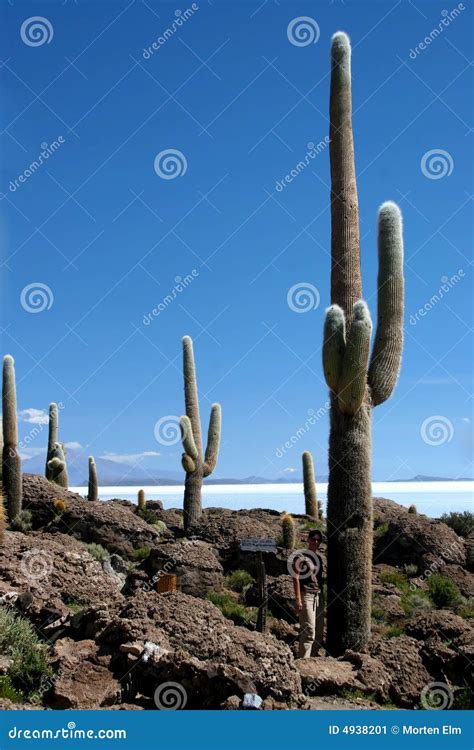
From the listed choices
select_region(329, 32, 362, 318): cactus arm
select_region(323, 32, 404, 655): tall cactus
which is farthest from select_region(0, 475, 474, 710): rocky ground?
select_region(329, 32, 362, 318): cactus arm

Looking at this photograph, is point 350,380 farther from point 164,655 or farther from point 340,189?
point 164,655

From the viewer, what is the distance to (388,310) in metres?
10.0

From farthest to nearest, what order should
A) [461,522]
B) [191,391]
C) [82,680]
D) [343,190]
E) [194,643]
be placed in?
[191,391] < [461,522] < [343,190] < [194,643] < [82,680]

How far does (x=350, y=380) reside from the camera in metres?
9.49

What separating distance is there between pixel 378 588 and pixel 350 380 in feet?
17.7

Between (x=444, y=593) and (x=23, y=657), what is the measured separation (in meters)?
8.14

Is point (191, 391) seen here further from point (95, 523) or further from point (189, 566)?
point (189, 566)

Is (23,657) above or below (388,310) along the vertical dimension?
below

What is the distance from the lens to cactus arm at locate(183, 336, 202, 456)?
65.3ft

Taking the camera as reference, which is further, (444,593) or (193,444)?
(193,444)

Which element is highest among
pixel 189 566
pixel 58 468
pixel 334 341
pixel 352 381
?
pixel 334 341

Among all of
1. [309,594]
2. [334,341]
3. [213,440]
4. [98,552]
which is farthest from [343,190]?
[213,440]

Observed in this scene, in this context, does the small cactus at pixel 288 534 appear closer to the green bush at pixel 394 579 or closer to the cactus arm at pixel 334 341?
the green bush at pixel 394 579

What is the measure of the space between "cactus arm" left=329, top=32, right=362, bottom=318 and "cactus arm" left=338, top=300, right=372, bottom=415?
54 cm
